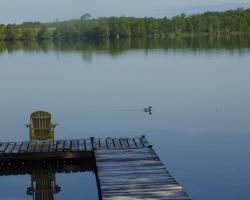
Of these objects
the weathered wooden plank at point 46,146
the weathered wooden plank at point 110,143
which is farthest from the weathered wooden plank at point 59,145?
the weathered wooden plank at point 110,143

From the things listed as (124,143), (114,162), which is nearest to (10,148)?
(124,143)

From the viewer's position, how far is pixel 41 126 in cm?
1425

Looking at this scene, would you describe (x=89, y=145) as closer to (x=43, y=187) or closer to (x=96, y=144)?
(x=96, y=144)

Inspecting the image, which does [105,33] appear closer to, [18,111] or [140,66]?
[140,66]

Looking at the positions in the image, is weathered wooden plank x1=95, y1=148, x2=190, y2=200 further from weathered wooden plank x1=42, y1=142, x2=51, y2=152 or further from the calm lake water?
weathered wooden plank x1=42, y1=142, x2=51, y2=152

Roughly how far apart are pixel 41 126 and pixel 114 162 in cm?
262

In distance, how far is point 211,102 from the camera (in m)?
25.0

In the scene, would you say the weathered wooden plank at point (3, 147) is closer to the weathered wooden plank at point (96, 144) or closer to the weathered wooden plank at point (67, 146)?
the weathered wooden plank at point (67, 146)

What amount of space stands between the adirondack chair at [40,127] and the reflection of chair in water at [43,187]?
112 cm

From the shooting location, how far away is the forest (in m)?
124

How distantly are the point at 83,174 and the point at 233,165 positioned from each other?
3987 mm

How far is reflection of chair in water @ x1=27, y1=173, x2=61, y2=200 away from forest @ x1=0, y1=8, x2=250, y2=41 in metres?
111

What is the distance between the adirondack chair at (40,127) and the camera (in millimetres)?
14227

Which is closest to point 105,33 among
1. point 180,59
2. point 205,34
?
point 205,34
